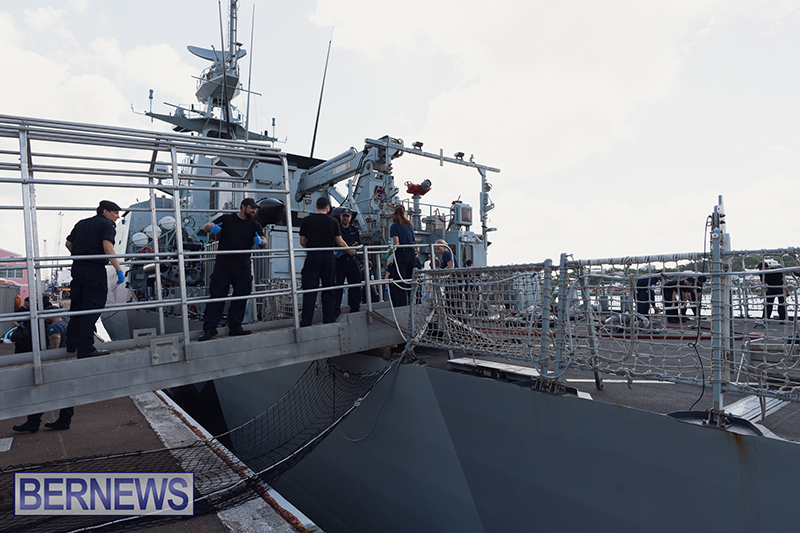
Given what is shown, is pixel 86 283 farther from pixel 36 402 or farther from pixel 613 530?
pixel 613 530

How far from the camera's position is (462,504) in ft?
13.8

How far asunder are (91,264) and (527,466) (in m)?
4.26

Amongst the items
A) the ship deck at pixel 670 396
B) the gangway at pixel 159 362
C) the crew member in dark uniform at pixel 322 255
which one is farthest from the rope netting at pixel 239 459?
the ship deck at pixel 670 396

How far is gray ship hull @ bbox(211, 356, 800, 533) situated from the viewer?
107 inches

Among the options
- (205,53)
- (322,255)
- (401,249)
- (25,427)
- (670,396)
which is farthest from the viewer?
(205,53)

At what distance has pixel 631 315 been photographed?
10.2ft

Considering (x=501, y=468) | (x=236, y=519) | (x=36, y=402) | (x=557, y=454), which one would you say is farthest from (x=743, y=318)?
(x=36, y=402)

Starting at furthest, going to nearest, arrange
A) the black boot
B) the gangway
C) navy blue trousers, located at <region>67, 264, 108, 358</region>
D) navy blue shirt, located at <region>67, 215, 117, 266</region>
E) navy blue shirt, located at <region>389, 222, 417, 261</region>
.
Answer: the black boot, navy blue shirt, located at <region>389, 222, 417, 261</region>, navy blue shirt, located at <region>67, 215, 117, 266</region>, navy blue trousers, located at <region>67, 264, 108, 358</region>, the gangway

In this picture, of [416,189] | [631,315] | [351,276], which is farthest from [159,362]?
[416,189]

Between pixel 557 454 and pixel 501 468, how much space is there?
59 centimetres

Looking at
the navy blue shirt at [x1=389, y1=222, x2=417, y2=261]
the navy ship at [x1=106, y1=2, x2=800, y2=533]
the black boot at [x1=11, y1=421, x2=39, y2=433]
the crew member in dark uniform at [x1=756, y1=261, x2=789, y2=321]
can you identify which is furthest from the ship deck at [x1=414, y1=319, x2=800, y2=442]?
the black boot at [x1=11, y1=421, x2=39, y2=433]

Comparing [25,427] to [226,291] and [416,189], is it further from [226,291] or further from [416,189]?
[416,189]

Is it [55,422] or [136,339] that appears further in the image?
[55,422]

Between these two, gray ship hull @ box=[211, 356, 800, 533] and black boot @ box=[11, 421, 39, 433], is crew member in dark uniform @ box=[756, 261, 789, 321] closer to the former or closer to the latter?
gray ship hull @ box=[211, 356, 800, 533]
